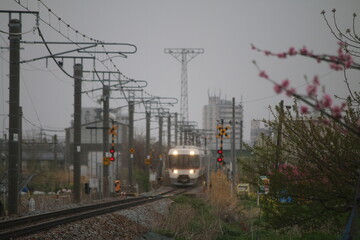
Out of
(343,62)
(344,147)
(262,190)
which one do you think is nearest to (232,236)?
(262,190)

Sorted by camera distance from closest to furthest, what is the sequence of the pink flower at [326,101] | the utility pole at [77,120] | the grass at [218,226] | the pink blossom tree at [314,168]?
the pink flower at [326,101] → the pink blossom tree at [314,168] → the grass at [218,226] → the utility pole at [77,120]

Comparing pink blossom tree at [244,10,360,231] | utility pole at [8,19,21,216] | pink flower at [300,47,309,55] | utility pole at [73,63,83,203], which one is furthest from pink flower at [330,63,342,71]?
utility pole at [73,63,83,203]

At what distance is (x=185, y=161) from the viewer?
44.7 m

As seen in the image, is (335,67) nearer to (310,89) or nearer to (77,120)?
(310,89)

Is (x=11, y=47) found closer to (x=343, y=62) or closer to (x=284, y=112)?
(x=284, y=112)

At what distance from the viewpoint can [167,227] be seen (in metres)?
16.8

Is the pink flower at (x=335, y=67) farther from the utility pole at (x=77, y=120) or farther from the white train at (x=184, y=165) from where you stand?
the white train at (x=184, y=165)

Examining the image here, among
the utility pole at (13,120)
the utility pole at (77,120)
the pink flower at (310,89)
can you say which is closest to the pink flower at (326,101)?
the pink flower at (310,89)

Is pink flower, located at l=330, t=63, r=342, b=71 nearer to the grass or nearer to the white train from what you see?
the grass

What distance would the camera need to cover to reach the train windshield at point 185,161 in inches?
1759

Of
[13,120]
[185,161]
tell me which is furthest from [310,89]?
[185,161]

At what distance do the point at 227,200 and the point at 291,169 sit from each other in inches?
689

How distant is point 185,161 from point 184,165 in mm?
392

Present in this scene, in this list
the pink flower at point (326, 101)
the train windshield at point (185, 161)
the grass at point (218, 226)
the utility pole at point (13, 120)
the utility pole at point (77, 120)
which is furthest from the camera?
the train windshield at point (185, 161)
